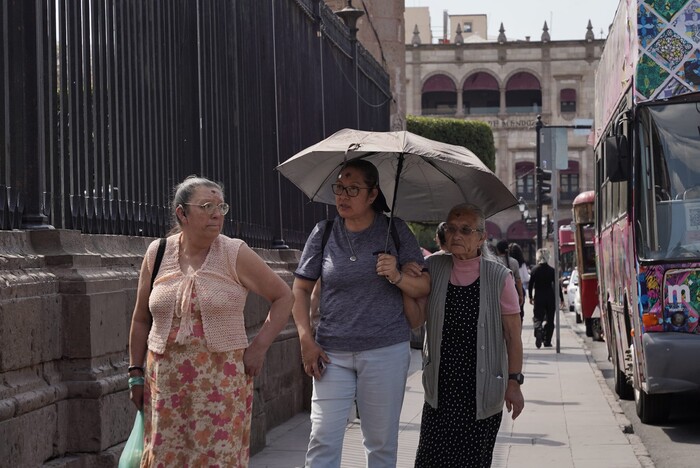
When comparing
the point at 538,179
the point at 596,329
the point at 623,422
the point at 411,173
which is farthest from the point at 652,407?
the point at 538,179

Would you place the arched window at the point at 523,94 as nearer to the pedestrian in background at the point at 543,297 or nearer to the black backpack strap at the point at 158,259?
the pedestrian in background at the point at 543,297

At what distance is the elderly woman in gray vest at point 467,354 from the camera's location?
5961 mm

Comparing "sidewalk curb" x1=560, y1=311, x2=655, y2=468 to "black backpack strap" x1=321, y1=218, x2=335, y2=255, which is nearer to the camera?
"black backpack strap" x1=321, y1=218, x2=335, y2=255

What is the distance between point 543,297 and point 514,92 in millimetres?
66138

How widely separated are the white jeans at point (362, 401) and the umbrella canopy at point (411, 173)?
2.51ft

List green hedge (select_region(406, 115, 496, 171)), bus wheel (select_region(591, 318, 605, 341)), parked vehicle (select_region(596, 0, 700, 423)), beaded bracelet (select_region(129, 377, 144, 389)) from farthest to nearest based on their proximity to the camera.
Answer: green hedge (select_region(406, 115, 496, 171)) < bus wheel (select_region(591, 318, 605, 341)) < parked vehicle (select_region(596, 0, 700, 423)) < beaded bracelet (select_region(129, 377, 144, 389))

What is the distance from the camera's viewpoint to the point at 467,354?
236 inches

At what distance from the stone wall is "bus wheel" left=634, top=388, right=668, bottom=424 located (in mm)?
6017

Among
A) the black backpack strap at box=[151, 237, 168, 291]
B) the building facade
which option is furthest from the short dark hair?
the building facade

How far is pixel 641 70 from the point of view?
10.7m

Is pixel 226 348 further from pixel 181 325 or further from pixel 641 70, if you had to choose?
pixel 641 70

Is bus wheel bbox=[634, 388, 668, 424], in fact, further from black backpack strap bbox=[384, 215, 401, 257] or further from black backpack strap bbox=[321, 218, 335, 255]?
black backpack strap bbox=[321, 218, 335, 255]

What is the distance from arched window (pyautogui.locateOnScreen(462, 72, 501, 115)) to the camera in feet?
283

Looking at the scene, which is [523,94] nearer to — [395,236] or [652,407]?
[652,407]
